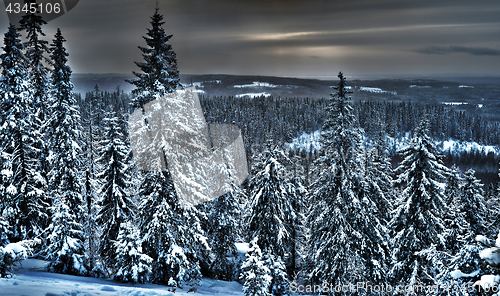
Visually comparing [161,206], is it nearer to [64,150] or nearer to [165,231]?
[165,231]

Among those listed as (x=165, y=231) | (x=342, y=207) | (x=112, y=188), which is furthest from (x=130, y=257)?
(x=342, y=207)

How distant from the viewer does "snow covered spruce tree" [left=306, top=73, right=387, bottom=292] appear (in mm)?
18062

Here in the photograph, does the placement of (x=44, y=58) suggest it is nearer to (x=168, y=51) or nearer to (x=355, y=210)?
(x=168, y=51)

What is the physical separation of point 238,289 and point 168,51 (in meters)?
18.2

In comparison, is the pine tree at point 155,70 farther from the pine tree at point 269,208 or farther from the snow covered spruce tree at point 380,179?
the snow covered spruce tree at point 380,179

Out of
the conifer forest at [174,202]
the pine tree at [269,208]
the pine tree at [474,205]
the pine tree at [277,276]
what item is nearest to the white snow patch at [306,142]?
the pine tree at [269,208]

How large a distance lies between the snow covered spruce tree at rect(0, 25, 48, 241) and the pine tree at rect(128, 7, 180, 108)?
308 inches

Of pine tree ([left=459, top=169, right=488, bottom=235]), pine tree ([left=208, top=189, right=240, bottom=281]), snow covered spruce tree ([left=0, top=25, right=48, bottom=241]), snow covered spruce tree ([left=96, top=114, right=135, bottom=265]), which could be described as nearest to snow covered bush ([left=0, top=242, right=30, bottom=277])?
snow covered spruce tree ([left=96, top=114, right=135, bottom=265])

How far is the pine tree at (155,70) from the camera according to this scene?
17875mm

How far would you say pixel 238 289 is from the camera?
25.0m

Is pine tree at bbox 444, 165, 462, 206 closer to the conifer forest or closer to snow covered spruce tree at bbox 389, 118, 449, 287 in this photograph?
the conifer forest

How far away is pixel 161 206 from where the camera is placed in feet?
60.7

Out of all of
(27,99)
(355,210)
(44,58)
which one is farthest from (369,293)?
(44,58)

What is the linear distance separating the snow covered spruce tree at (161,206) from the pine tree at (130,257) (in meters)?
0.76
